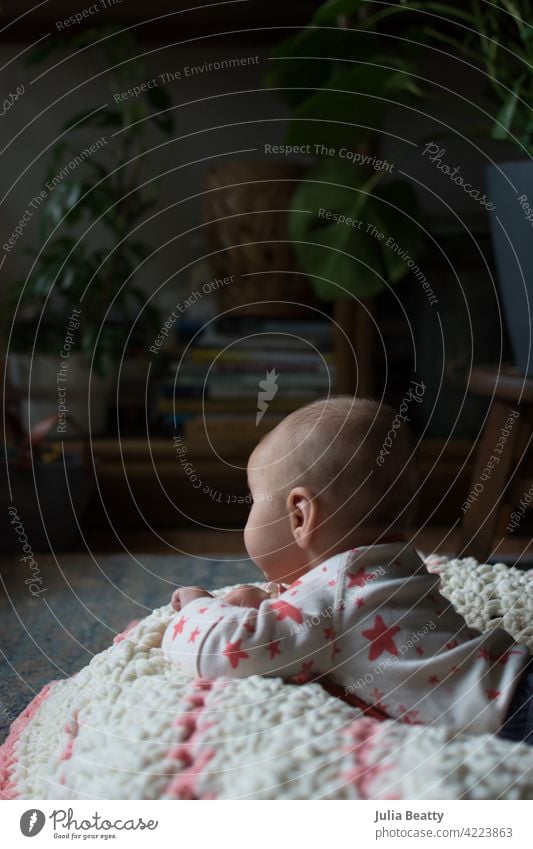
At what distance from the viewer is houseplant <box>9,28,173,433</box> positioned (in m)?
1.42

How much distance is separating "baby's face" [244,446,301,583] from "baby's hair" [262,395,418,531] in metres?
0.02

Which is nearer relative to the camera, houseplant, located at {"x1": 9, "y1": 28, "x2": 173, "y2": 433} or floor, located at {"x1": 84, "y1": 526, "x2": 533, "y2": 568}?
floor, located at {"x1": 84, "y1": 526, "x2": 533, "y2": 568}

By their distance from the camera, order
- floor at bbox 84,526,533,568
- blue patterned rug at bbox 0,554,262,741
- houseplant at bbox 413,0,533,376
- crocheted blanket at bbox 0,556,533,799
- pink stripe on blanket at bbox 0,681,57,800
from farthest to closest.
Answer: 1. floor at bbox 84,526,533,568
2. houseplant at bbox 413,0,533,376
3. blue patterned rug at bbox 0,554,262,741
4. pink stripe on blanket at bbox 0,681,57,800
5. crocheted blanket at bbox 0,556,533,799

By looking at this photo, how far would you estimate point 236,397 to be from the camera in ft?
4.66

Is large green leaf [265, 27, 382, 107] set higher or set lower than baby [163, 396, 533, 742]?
higher

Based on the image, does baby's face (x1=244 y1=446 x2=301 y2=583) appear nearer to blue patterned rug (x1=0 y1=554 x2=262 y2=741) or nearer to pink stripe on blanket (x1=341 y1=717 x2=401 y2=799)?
pink stripe on blanket (x1=341 y1=717 x2=401 y2=799)

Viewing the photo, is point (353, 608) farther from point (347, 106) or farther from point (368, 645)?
point (347, 106)


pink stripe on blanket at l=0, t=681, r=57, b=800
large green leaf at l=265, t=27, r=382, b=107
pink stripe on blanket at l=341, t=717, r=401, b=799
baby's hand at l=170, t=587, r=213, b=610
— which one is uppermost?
large green leaf at l=265, t=27, r=382, b=107

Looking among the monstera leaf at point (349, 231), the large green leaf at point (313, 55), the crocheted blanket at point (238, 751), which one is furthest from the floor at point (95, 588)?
the large green leaf at point (313, 55)

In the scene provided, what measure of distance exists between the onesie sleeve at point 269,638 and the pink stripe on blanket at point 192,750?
0.07ft

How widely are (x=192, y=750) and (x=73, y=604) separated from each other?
49 centimetres

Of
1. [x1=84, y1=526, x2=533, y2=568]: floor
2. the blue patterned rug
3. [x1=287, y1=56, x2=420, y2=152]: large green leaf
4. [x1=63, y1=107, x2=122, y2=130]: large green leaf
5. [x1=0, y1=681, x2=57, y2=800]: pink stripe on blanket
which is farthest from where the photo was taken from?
[x1=63, y1=107, x2=122, y2=130]: large green leaf

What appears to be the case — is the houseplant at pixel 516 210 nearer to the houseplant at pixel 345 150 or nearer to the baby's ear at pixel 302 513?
the houseplant at pixel 345 150

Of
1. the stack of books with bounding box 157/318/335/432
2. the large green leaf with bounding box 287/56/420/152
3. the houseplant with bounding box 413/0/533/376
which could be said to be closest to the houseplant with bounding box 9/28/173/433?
the stack of books with bounding box 157/318/335/432
